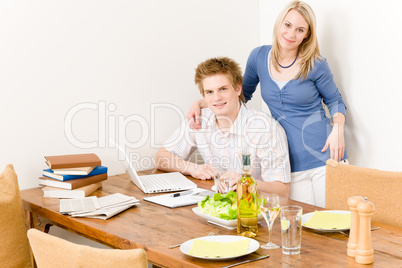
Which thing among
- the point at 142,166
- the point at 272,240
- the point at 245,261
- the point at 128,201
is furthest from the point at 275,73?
the point at 245,261

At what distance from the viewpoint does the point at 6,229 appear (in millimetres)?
1913

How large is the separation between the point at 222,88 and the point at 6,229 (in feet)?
3.70

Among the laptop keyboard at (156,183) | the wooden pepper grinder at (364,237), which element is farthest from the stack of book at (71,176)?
the wooden pepper grinder at (364,237)

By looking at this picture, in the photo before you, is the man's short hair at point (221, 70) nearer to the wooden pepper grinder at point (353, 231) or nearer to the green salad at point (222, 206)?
the green salad at point (222, 206)

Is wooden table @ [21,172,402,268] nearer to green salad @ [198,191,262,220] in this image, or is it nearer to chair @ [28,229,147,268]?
green salad @ [198,191,262,220]

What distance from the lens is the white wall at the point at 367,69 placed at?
2.51m

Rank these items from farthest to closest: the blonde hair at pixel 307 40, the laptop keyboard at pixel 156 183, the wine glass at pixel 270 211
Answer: the blonde hair at pixel 307 40, the laptop keyboard at pixel 156 183, the wine glass at pixel 270 211

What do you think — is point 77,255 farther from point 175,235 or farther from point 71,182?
point 71,182

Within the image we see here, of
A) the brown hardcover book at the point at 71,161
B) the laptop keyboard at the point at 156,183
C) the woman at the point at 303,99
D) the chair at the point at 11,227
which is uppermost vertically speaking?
the woman at the point at 303,99

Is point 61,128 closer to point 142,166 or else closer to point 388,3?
point 142,166

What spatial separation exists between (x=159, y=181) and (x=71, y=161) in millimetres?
409

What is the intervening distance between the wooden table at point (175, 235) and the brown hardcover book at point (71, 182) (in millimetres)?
79

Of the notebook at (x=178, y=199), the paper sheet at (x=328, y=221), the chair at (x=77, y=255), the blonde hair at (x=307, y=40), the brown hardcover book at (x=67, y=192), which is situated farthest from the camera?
the blonde hair at (x=307, y=40)

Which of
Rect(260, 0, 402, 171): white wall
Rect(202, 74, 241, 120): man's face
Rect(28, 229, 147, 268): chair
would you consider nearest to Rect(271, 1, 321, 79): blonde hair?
Rect(260, 0, 402, 171): white wall
